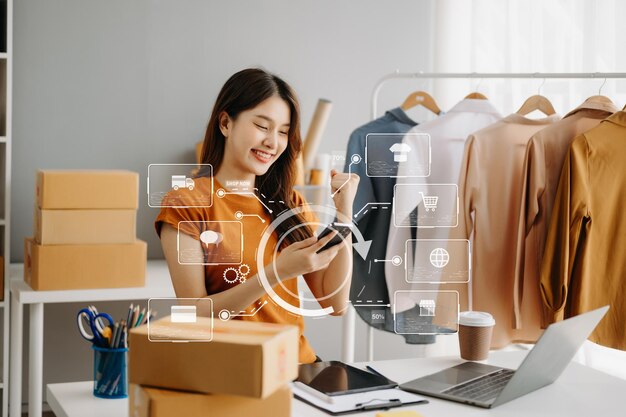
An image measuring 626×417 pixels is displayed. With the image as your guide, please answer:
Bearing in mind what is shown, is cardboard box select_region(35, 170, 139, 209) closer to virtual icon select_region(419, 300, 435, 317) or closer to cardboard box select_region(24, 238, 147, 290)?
cardboard box select_region(24, 238, 147, 290)

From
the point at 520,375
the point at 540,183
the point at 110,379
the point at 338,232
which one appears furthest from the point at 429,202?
the point at 540,183

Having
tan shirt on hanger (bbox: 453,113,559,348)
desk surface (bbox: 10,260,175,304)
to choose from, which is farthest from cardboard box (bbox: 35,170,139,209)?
tan shirt on hanger (bbox: 453,113,559,348)

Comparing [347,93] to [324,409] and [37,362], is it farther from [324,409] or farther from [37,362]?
[324,409]

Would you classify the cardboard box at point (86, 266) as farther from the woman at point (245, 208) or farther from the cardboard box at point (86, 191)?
the woman at point (245, 208)

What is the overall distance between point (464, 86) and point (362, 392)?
6.23 feet

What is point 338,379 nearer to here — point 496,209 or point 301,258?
point 301,258

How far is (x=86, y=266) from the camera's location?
2.17 meters

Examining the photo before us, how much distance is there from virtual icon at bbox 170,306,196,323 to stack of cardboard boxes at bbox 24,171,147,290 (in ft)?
3.40

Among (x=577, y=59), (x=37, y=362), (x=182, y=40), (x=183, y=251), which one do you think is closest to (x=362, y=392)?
(x=183, y=251)

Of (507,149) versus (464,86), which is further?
(464,86)

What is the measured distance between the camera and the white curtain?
222 centimetres

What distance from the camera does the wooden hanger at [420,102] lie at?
2.28 metres

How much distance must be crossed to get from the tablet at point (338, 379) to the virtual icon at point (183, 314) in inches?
12.0

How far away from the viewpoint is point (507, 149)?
2004mm
